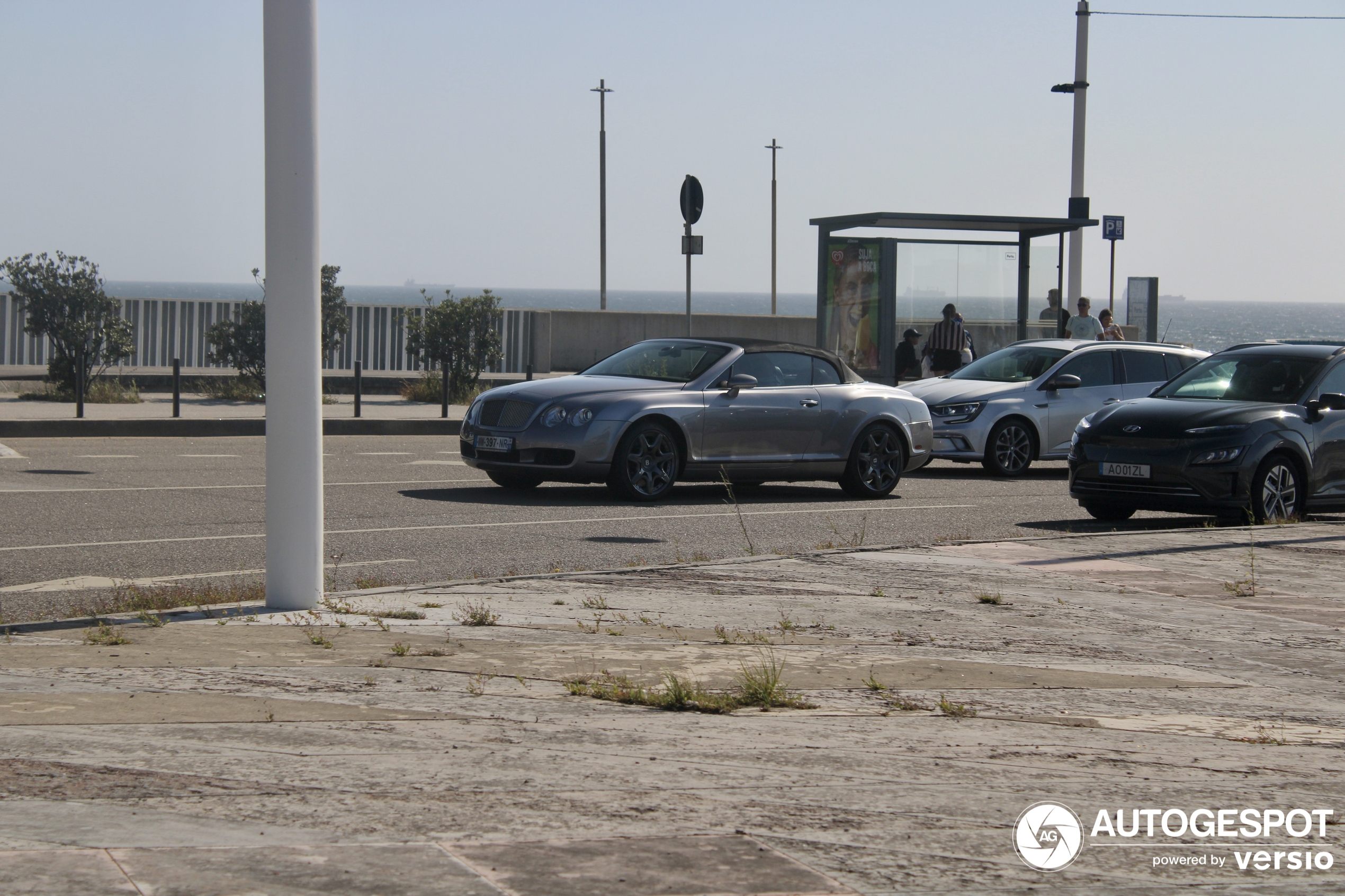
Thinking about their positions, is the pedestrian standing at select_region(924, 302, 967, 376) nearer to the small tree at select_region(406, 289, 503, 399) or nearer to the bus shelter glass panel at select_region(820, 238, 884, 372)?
the bus shelter glass panel at select_region(820, 238, 884, 372)

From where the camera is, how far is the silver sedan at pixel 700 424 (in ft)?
42.3

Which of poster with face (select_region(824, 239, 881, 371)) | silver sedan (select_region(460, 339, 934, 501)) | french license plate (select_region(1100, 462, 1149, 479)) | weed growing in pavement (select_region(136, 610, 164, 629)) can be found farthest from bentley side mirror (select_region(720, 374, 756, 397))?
poster with face (select_region(824, 239, 881, 371))

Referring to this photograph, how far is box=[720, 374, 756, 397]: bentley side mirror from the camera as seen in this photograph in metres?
13.6

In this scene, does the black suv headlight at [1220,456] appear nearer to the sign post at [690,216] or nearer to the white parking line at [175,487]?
the white parking line at [175,487]

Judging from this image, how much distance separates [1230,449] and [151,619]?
8.55 m

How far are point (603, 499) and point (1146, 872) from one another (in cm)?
974

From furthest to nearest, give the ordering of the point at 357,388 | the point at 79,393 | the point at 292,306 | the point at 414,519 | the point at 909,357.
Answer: the point at 909,357, the point at 357,388, the point at 79,393, the point at 414,519, the point at 292,306

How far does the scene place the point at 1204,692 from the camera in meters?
5.79

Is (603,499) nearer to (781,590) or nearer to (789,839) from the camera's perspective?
(781,590)

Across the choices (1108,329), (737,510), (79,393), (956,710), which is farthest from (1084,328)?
(956,710)

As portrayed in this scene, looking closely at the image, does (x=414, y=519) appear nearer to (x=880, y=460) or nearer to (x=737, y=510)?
(x=737, y=510)

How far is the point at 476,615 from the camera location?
6.84m

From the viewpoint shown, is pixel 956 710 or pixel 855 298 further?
pixel 855 298

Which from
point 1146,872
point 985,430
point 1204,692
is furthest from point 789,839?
point 985,430
